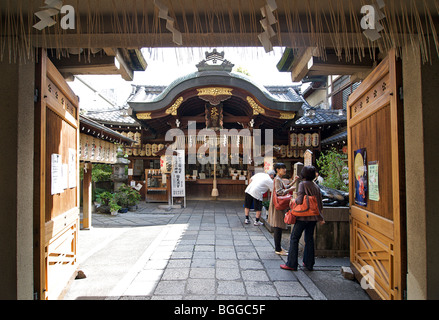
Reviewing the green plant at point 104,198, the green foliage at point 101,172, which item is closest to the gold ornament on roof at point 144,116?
the green plant at point 104,198

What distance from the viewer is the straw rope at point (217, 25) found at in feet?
8.36

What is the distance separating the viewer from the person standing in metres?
4.21

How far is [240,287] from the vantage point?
3.79 meters

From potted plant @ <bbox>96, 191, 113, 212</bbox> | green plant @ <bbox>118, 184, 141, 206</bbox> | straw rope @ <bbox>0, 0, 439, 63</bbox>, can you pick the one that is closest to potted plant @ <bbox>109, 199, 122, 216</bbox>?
potted plant @ <bbox>96, 191, 113, 212</bbox>

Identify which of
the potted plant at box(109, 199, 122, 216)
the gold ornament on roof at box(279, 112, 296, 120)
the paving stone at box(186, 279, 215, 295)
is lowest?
the paving stone at box(186, 279, 215, 295)

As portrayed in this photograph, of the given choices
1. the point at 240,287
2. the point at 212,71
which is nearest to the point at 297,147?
the point at 212,71

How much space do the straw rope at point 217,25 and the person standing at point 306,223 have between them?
2.15 m

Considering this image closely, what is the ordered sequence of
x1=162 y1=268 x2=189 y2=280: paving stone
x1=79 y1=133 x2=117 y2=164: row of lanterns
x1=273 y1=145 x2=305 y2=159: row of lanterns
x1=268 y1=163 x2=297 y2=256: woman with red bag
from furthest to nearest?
x1=273 y1=145 x2=305 y2=159: row of lanterns, x1=79 y1=133 x2=117 y2=164: row of lanterns, x1=268 y1=163 x2=297 y2=256: woman with red bag, x1=162 y1=268 x2=189 y2=280: paving stone

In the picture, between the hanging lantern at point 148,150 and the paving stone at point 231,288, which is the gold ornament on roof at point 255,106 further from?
the paving stone at point 231,288

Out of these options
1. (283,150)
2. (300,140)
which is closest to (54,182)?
(283,150)

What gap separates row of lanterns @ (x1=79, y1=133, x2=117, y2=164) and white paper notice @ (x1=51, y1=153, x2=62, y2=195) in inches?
137

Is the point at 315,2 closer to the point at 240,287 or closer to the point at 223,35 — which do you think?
the point at 223,35

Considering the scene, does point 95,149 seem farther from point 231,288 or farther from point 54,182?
point 231,288

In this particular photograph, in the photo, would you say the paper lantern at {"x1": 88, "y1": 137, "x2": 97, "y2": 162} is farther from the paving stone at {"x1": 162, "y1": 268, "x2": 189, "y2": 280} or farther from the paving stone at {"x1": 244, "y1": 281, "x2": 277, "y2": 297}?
the paving stone at {"x1": 244, "y1": 281, "x2": 277, "y2": 297}
